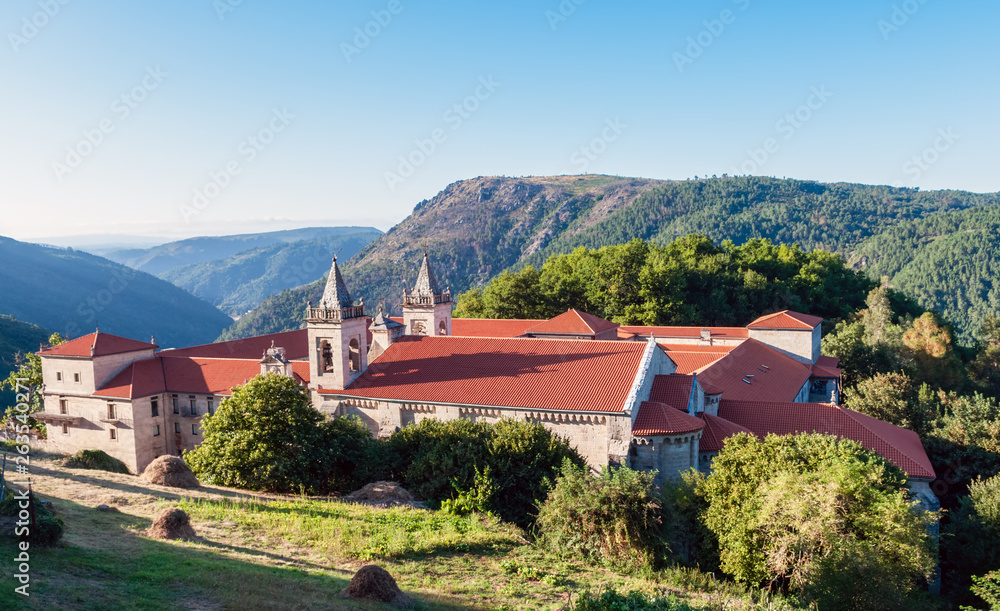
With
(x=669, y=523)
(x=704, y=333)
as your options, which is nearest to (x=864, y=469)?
(x=669, y=523)

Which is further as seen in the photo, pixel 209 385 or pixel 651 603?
pixel 209 385

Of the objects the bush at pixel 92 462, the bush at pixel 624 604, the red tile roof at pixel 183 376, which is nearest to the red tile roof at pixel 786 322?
the red tile roof at pixel 183 376

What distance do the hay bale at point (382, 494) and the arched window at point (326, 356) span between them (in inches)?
420

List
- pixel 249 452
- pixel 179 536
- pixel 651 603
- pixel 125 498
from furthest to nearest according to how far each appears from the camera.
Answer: pixel 249 452, pixel 125 498, pixel 179 536, pixel 651 603

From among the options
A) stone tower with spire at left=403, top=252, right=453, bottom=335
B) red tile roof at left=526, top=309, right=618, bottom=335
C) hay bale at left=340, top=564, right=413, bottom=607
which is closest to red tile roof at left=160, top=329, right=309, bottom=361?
stone tower with spire at left=403, top=252, right=453, bottom=335

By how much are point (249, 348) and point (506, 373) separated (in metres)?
28.2

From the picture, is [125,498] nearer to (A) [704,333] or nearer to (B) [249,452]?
(B) [249,452]

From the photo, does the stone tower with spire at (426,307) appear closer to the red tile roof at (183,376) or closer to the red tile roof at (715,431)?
the red tile roof at (183,376)

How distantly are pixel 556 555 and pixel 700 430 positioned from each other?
10.9 m

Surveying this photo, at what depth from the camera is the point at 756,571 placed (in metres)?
18.7

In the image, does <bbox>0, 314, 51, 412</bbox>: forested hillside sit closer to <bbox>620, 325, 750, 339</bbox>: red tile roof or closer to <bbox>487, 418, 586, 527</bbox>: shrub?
<bbox>620, 325, 750, 339</bbox>: red tile roof

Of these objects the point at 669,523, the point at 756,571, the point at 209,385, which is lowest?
the point at 756,571

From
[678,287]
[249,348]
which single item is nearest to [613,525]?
[249,348]

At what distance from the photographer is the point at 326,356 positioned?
112ft
